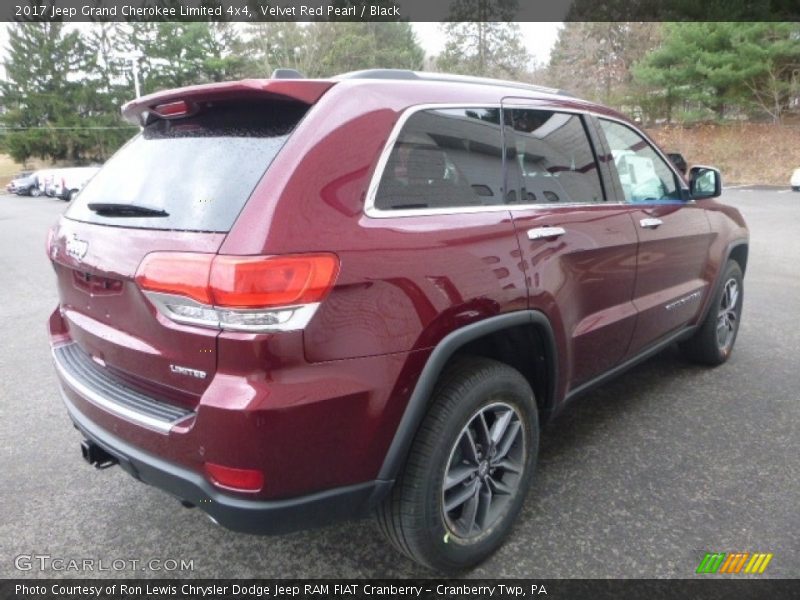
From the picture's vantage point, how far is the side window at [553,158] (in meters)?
2.52

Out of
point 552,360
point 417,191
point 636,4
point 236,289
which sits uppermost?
point 636,4

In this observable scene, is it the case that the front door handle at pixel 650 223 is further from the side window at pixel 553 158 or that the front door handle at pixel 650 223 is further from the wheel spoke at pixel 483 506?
the wheel spoke at pixel 483 506

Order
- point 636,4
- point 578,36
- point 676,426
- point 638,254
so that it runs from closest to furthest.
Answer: point 638,254 < point 676,426 < point 636,4 < point 578,36

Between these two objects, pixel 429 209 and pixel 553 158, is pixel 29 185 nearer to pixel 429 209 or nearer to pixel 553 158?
pixel 553 158

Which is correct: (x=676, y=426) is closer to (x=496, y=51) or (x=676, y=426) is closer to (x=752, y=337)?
(x=752, y=337)

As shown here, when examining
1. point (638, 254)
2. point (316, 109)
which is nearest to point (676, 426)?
point (638, 254)

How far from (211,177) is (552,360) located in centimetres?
156

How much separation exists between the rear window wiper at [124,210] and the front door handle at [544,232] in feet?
4.47

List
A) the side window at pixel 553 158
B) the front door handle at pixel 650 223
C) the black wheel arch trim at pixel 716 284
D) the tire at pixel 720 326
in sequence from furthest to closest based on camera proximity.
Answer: the tire at pixel 720 326
the black wheel arch trim at pixel 716 284
the front door handle at pixel 650 223
the side window at pixel 553 158

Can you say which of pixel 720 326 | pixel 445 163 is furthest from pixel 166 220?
pixel 720 326

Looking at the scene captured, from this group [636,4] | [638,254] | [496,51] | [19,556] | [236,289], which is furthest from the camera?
[496,51]

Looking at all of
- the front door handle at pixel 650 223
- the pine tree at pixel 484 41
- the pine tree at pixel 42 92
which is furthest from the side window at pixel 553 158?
the pine tree at pixel 42 92

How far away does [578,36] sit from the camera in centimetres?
4159

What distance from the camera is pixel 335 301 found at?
68.3 inches
